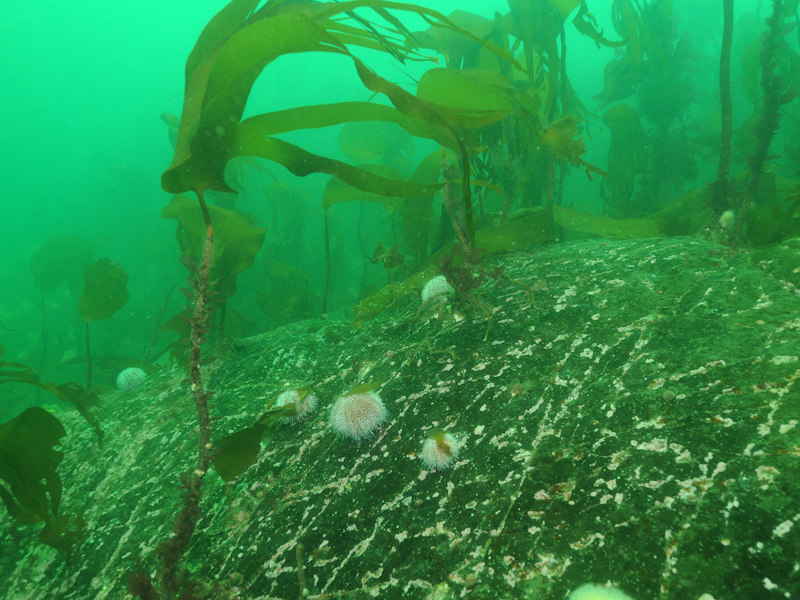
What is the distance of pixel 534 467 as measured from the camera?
124cm

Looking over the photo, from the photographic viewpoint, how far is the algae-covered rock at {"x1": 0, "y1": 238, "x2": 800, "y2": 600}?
94 centimetres

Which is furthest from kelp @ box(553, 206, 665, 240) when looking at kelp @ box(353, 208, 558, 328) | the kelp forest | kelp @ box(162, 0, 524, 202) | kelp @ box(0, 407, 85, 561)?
kelp @ box(0, 407, 85, 561)

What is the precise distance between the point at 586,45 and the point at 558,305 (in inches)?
1583

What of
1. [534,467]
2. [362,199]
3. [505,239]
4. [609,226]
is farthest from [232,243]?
[609,226]

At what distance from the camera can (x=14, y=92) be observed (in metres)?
58.8

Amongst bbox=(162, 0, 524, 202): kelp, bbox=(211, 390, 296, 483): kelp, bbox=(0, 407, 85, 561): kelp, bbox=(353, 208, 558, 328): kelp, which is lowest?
bbox=(0, 407, 85, 561): kelp

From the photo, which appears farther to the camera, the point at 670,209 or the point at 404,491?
the point at 670,209

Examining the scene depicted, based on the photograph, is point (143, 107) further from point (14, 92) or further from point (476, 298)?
point (476, 298)

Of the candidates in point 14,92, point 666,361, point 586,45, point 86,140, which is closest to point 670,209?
point 666,361

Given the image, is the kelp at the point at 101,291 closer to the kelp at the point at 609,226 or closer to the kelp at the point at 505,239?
the kelp at the point at 505,239

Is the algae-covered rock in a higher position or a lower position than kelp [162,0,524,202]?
lower

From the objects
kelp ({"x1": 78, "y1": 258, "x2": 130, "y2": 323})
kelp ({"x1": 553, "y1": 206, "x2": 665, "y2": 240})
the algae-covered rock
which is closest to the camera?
the algae-covered rock

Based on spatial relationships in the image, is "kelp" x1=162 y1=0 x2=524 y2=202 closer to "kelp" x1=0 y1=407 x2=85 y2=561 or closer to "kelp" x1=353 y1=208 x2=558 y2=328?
"kelp" x1=353 y1=208 x2=558 y2=328

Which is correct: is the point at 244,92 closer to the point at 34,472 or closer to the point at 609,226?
the point at 34,472
